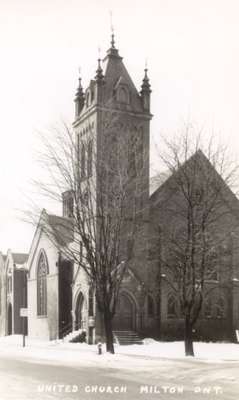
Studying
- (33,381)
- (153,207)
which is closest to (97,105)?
(153,207)

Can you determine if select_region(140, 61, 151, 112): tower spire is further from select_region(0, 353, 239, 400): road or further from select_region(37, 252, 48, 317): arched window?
select_region(0, 353, 239, 400): road

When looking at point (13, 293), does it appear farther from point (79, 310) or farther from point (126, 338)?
point (126, 338)

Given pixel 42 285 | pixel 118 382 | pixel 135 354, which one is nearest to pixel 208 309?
pixel 135 354

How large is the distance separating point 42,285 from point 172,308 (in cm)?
1320

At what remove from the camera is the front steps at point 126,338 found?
3522 centimetres

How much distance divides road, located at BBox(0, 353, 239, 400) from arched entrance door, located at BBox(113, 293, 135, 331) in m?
16.6

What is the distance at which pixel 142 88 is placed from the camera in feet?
133

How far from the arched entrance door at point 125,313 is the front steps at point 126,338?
2.49ft

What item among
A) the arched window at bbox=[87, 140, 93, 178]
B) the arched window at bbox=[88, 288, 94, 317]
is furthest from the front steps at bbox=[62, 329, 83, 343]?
the arched window at bbox=[87, 140, 93, 178]

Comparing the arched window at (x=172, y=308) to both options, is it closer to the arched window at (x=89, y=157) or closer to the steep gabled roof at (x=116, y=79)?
the steep gabled roof at (x=116, y=79)

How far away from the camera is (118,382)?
15.7 meters

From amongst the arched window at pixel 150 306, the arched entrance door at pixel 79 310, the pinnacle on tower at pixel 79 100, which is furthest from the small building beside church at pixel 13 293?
the pinnacle on tower at pixel 79 100

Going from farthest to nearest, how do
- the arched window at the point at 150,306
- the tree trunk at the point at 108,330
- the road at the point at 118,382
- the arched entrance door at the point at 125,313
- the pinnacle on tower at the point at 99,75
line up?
the pinnacle on tower at the point at 99,75
the arched window at the point at 150,306
the arched entrance door at the point at 125,313
the tree trunk at the point at 108,330
the road at the point at 118,382

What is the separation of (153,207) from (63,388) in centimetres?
2493
